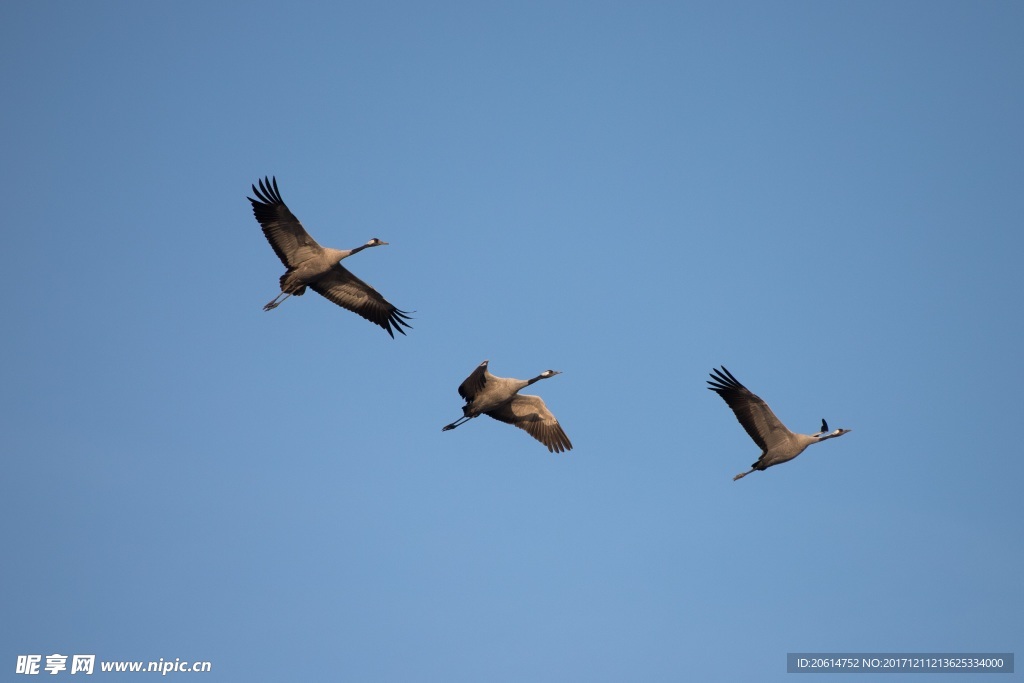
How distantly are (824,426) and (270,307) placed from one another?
A: 40.0 ft

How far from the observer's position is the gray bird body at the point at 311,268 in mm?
39250

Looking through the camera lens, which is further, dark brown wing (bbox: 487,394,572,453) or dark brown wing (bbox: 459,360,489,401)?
dark brown wing (bbox: 487,394,572,453)

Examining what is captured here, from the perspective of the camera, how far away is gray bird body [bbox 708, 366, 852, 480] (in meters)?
38.5

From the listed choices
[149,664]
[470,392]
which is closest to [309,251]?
[470,392]

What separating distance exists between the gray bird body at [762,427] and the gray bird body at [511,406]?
3.85 m

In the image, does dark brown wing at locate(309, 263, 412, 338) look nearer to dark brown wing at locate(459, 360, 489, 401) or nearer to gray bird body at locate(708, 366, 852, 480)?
dark brown wing at locate(459, 360, 489, 401)

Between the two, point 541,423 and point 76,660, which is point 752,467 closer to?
point 541,423

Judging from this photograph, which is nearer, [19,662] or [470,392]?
[470,392]

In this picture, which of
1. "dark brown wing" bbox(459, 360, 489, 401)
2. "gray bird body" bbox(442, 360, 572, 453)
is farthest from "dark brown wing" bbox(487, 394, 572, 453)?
"dark brown wing" bbox(459, 360, 489, 401)

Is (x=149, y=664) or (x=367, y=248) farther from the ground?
(x=367, y=248)

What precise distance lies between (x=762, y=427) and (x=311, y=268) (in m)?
10.2

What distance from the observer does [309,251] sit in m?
39.7

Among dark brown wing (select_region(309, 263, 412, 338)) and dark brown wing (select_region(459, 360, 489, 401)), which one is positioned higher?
dark brown wing (select_region(309, 263, 412, 338))

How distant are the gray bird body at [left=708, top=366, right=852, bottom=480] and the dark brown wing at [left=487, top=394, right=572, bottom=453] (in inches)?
159
